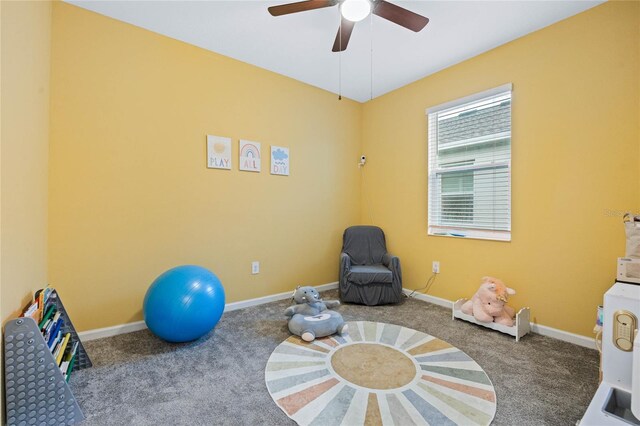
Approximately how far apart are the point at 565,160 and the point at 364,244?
83.5 inches

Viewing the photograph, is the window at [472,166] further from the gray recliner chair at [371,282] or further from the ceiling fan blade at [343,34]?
the ceiling fan blade at [343,34]

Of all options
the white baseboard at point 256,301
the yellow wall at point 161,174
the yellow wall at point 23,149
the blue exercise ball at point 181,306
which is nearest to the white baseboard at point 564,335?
the yellow wall at point 161,174

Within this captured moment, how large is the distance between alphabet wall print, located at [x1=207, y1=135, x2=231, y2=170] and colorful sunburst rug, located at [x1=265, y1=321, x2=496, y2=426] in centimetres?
180

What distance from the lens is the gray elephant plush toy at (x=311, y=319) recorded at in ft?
7.71

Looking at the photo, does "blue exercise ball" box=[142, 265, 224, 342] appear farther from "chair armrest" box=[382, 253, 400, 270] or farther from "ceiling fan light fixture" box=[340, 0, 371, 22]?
"ceiling fan light fixture" box=[340, 0, 371, 22]

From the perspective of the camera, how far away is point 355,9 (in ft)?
6.07

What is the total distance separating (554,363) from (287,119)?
10.8 feet

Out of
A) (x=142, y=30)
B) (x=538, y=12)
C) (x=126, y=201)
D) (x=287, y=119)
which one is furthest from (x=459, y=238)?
(x=142, y=30)

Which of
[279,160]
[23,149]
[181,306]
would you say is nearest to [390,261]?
[279,160]

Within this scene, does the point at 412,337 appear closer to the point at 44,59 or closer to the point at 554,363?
the point at 554,363

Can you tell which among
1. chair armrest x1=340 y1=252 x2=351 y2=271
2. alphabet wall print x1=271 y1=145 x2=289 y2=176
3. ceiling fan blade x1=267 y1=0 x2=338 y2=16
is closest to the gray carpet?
chair armrest x1=340 y1=252 x2=351 y2=271

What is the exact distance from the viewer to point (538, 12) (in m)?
2.28

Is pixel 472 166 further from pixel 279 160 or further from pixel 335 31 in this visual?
pixel 279 160

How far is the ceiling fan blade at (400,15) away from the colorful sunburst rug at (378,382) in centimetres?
235
